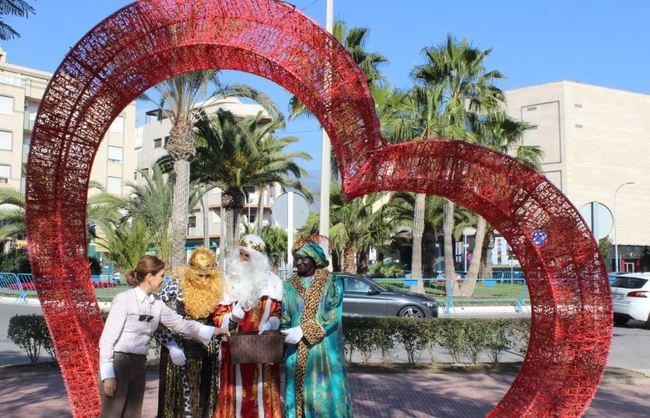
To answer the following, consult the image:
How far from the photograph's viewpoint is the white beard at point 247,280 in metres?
5.55

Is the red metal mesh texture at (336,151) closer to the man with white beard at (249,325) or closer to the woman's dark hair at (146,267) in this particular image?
the man with white beard at (249,325)

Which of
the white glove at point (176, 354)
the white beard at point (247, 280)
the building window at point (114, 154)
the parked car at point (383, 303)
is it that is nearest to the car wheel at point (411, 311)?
the parked car at point (383, 303)

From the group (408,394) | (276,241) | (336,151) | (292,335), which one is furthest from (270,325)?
(276,241)

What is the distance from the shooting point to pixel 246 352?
203 inches

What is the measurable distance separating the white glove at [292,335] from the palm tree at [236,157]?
1915 centimetres

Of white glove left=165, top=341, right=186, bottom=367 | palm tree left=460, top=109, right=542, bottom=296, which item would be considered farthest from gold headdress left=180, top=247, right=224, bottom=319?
palm tree left=460, top=109, right=542, bottom=296

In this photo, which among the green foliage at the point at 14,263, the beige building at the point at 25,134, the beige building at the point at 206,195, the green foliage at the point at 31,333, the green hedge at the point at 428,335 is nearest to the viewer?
the green foliage at the point at 31,333

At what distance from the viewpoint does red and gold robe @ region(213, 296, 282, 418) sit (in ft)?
18.2

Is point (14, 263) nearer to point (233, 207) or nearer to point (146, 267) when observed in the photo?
point (233, 207)

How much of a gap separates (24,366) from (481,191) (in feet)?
24.5

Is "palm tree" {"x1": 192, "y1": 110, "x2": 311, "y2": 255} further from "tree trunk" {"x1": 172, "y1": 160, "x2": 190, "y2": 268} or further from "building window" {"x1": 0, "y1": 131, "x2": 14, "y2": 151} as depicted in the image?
"building window" {"x1": 0, "y1": 131, "x2": 14, "y2": 151}

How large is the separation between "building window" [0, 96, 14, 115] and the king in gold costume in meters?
48.3

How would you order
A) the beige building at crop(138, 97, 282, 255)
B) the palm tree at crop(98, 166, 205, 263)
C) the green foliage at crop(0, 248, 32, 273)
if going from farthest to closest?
the beige building at crop(138, 97, 282, 255) → the green foliage at crop(0, 248, 32, 273) → the palm tree at crop(98, 166, 205, 263)

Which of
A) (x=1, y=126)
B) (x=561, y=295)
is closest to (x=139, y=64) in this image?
(x=561, y=295)
